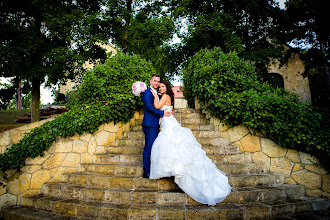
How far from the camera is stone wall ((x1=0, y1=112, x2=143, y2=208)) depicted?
390cm

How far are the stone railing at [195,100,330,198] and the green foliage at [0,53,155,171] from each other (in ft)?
10.3

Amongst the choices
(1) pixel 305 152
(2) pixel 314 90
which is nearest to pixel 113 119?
(1) pixel 305 152

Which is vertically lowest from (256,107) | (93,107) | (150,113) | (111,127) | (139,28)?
(111,127)

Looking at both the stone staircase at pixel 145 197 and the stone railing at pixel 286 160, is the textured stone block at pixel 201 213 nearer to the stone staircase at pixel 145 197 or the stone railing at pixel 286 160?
the stone staircase at pixel 145 197

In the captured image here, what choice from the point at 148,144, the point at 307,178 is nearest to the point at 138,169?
the point at 148,144

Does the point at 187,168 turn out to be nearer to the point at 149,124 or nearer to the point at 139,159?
the point at 149,124

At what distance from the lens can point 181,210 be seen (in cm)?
291

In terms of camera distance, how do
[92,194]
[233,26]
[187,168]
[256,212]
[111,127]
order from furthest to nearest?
1. [233,26]
2. [111,127]
3. [92,194]
4. [187,168]
5. [256,212]

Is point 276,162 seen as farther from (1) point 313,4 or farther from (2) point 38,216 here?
(1) point 313,4

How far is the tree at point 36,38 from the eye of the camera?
29.9 feet

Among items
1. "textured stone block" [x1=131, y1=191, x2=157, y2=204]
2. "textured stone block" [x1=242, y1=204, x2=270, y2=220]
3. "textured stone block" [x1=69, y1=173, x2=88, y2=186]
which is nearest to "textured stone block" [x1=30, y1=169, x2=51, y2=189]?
"textured stone block" [x1=69, y1=173, x2=88, y2=186]

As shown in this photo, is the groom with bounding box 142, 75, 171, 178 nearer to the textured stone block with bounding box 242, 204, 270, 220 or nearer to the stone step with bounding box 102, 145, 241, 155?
the stone step with bounding box 102, 145, 241, 155

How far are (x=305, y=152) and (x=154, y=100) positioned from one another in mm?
3565

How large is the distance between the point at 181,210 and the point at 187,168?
0.67m
